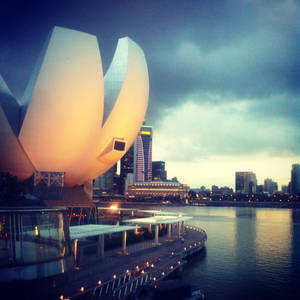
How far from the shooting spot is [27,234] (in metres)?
10.1

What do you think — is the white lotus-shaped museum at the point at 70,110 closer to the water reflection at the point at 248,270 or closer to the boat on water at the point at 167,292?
the water reflection at the point at 248,270

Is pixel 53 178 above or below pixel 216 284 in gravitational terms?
above

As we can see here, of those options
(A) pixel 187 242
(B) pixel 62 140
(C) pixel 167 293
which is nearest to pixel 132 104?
(B) pixel 62 140

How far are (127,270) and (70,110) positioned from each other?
15851mm

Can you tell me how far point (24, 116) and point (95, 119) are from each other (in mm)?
6363

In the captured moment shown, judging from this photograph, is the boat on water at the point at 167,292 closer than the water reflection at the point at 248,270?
Yes

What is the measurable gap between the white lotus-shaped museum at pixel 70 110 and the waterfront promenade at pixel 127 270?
10.8 meters

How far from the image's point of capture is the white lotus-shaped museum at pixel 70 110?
29.2 metres

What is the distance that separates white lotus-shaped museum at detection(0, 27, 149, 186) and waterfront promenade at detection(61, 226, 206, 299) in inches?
424

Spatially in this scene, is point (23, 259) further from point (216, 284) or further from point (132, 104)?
point (132, 104)

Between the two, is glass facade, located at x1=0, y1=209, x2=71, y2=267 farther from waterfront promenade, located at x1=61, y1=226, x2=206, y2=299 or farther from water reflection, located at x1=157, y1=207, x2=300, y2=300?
water reflection, located at x1=157, y1=207, x2=300, y2=300

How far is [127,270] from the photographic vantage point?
20.0 meters

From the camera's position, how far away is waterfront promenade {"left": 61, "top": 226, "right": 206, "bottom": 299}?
1645 centimetres

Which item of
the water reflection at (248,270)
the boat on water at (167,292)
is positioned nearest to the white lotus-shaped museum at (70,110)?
the water reflection at (248,270)
